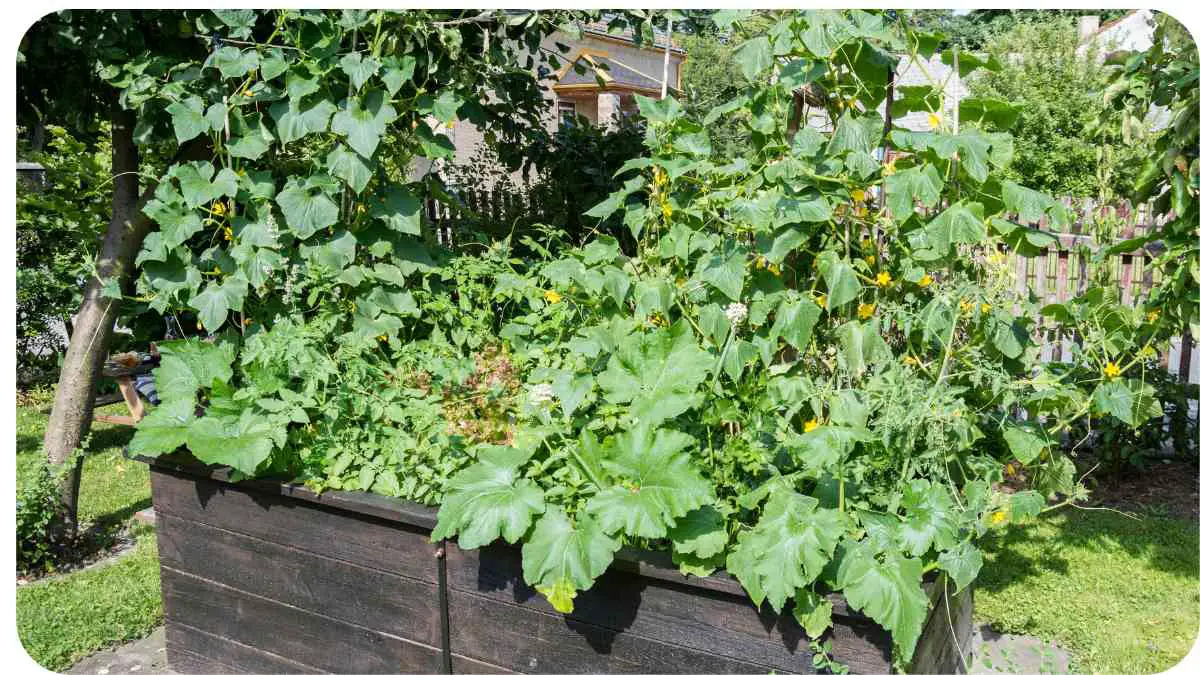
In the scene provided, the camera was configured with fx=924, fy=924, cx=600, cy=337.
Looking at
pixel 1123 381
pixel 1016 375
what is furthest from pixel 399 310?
pixel 1123 381

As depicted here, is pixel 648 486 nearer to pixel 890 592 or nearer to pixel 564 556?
pixel 564 556

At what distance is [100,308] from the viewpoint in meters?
3.69

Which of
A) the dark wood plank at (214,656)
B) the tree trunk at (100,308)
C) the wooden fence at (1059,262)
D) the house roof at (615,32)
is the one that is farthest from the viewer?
the wooden fence at (1059,262)

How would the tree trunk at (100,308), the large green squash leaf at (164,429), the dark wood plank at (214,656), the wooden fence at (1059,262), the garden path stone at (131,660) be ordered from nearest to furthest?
the large green squash leaf at (164,429), the dark wood plank at (214,656), the garden path stone at (131,660), the tree trunk at (100,308), the wooden fence at (1059,262)

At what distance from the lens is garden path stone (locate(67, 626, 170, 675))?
3031 millimetres

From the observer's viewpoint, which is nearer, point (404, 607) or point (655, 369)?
point (655, 369)

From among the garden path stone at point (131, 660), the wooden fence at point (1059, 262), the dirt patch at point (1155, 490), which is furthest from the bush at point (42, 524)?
the dirt patch at point (1155, 490)

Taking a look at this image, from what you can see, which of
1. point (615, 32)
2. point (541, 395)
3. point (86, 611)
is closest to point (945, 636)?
point (541, 395)

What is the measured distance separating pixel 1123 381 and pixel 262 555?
8.25 ft

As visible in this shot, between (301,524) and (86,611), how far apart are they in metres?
1.26

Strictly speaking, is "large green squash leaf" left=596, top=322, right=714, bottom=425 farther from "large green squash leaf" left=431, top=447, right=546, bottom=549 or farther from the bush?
the bush

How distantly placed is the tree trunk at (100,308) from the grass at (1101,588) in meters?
3.44

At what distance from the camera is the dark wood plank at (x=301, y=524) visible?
8.06 ft

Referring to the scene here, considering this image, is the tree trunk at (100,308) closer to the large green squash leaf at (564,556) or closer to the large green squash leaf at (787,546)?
the large green squash leaf at (564,556)
